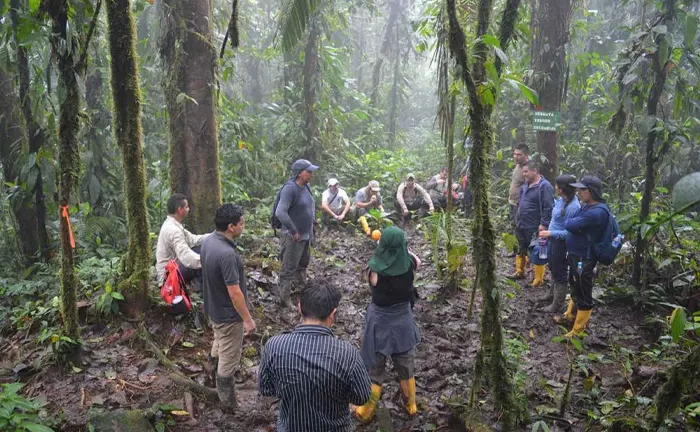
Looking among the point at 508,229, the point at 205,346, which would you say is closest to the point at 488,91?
the point at 205,346

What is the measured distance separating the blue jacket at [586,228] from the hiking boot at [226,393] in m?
4.29

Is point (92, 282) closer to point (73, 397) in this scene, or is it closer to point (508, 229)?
point (73, 397)

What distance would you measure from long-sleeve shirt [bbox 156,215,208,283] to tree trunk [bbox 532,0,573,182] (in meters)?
6.57

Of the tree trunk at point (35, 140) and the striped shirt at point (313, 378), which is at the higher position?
the tree trunk at point (35, 140)

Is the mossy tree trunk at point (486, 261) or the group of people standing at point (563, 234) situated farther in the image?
the group of people standing at point (563, 234)

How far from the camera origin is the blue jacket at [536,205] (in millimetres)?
7000

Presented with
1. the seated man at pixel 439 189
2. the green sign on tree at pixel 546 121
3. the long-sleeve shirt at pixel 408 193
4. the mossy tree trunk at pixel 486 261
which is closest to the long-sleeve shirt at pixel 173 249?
the mossy tree trunk at pixel 486 261

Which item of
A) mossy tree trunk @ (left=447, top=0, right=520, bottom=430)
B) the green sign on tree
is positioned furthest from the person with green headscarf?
the green sign on tree

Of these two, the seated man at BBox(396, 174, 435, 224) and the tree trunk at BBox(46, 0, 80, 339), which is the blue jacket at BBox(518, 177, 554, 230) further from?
the tree trunk at BBox(46, 0, 80, 339)

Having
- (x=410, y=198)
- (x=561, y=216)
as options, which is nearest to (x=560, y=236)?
(x=561, y=216)

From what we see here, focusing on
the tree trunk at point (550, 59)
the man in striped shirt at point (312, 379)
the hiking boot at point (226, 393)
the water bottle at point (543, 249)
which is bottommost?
the hiking boot at point (226, 393)

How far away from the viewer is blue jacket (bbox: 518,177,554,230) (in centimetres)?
700

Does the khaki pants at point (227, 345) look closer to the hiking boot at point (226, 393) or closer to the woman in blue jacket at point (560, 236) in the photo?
the hiking boot at point (226, 393)

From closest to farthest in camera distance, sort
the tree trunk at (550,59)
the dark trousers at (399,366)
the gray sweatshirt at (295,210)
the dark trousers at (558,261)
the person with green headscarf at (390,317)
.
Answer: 1. the person with green headscarf at (390,317)
2. the dark trousers at (399,366)
3. the dark trousers at (558,261)
4. the gray sweatshirt at (295,210)
5. the tree trunk at (550,59)
